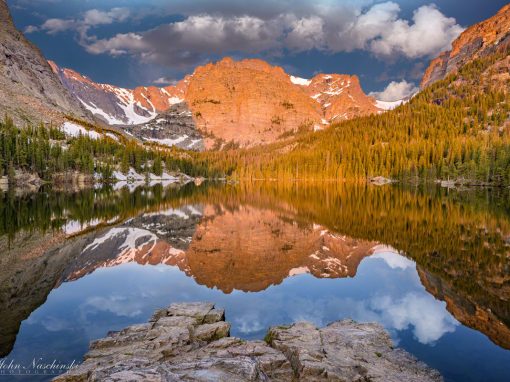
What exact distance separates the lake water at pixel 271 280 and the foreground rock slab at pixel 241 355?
1171 mm

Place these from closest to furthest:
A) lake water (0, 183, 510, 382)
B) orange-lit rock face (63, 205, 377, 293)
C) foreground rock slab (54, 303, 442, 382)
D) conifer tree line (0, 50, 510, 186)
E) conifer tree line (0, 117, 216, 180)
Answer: foreground rock slab (54, 303, 442, 382), lake water (0, 183, 510, 382), orange-lit rock face (63, 205, 377, 293), conifer tree line (0, 117, 216, 180), conifer tree line (0, 50, 510, 186)

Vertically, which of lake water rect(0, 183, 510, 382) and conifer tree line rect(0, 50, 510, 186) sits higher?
conifer tree line rect(0, 50, 510, 186)

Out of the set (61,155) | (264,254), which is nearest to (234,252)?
(264,254)

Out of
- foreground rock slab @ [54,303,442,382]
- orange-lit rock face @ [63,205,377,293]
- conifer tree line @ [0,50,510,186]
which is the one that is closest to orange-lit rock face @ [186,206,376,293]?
orange-lit rock face @ [63,205,377,293]

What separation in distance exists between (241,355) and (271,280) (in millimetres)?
9317

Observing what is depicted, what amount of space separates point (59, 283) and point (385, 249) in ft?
62.5

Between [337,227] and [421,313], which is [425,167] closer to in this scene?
[337,227]

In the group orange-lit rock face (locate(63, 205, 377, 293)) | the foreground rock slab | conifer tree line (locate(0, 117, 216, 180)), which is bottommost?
orange-lit rock face (locate(63, 205, 377, 293))

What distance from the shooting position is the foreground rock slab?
293 inches

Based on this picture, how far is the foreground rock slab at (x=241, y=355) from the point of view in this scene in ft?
24.4

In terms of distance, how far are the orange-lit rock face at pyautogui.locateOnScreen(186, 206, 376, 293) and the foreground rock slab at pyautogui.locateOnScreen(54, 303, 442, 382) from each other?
628 cm

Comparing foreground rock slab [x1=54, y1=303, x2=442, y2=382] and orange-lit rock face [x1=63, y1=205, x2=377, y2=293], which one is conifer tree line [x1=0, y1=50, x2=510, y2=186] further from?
foreground rock slab [x1=54, y1=303, x2=442, y2=382]

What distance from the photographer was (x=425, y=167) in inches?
5281

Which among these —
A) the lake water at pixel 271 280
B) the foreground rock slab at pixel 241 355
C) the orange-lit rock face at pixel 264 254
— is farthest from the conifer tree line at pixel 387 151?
the foreground rock slab at pixel 241 355
